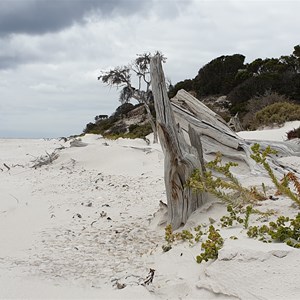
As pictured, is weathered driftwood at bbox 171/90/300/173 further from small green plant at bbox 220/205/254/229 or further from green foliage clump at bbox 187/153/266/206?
small green plant at bbox 220/205/254/229

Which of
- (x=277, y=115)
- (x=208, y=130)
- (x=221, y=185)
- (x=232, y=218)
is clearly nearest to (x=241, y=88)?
(x=277, y=115)

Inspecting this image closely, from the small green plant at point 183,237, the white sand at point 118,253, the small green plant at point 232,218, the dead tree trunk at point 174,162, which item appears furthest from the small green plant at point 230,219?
the dead tree trunk at point 174,162

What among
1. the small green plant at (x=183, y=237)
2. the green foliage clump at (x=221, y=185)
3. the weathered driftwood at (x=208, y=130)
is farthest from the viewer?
the weathered driftwood at (x=208, y=130)

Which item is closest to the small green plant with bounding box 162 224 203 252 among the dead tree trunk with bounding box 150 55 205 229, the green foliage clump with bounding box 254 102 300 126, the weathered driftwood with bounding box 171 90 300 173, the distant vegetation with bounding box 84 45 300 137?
the dead tree trunk with bounding box 150 55 205 229

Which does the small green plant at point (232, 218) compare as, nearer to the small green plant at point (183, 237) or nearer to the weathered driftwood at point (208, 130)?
the small green plant at point (183, 237)

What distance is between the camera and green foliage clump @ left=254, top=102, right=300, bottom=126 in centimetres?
1609

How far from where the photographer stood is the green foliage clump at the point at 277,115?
1609 centimetres

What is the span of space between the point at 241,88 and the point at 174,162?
2545cm

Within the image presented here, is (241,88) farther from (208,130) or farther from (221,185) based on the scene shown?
(221,185)

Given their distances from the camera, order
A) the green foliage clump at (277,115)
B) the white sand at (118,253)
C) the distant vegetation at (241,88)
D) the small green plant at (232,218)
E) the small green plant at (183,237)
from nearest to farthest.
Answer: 1. the white sand at (118,253)
2. the small green plant at (183,237)
3. the small green plant at (232,218)
4. the green foliage clump at (277,115)
5. the distant vegetation at (241,88)

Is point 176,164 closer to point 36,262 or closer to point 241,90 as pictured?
point 36,262

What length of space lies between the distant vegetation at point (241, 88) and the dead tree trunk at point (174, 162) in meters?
13.5

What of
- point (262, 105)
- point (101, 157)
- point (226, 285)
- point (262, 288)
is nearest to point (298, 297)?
point (262, 288)

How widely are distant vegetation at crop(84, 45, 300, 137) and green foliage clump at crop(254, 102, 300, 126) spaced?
0.04 m
